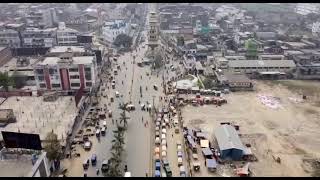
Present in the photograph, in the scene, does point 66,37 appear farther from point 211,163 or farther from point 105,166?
point 211,163

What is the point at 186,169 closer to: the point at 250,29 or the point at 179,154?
the point at 179,154

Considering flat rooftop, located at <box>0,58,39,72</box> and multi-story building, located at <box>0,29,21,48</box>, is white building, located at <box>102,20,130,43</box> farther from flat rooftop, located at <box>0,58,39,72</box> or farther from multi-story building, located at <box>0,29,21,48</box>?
flat rooftop, located at <box>0,58,39,72</box>

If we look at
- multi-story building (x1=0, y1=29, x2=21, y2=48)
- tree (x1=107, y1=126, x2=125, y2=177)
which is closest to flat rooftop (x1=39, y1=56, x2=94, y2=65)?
tree (x1=107, y1=126, x2=125, y2=177)

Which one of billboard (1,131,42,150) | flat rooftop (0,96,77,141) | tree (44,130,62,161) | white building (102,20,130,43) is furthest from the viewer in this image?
white building (102,20,130,43)

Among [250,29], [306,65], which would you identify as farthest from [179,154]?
[250,29]

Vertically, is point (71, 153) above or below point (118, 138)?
below

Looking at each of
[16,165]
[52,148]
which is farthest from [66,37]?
[16,165]

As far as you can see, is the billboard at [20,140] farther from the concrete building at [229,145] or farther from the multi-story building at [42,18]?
the multi-story building at [42,18]
